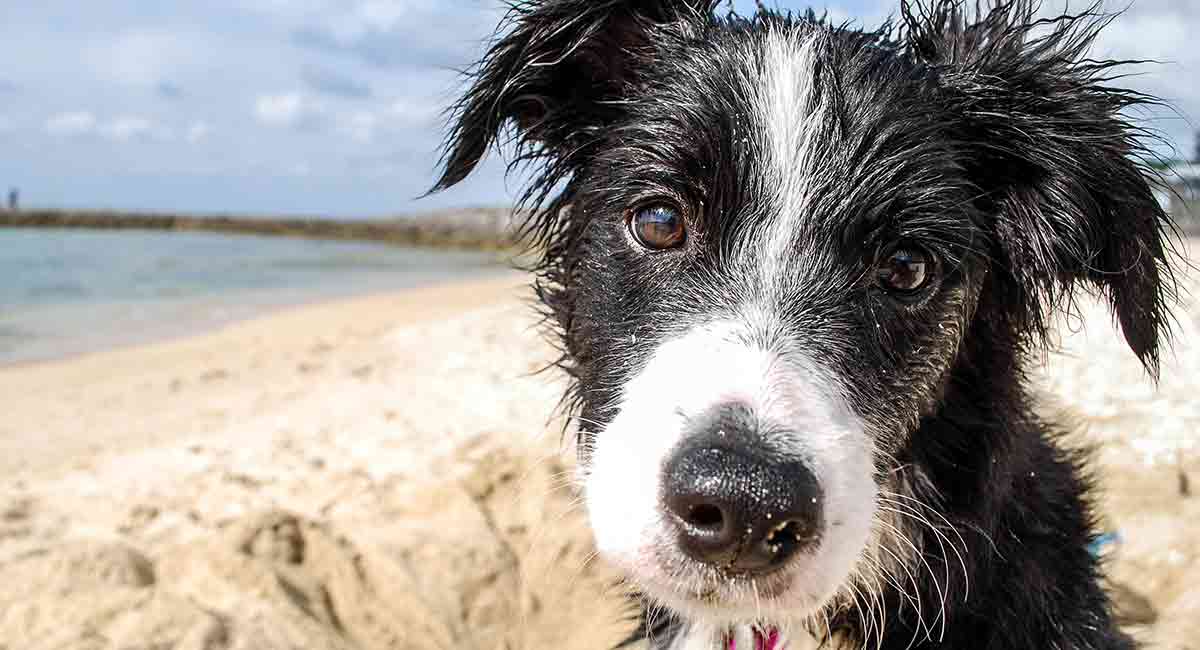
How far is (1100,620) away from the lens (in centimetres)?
307

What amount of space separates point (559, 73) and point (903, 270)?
1401 millimetres

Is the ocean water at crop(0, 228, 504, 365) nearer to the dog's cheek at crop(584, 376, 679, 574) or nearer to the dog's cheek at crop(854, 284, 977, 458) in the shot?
the dog's cheek at crop(584, 376, 679, 574)

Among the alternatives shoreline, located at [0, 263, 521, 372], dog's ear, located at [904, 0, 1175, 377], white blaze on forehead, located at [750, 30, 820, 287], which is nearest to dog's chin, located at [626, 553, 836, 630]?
white blaze on forehead, located at [750, 30, 820, 287]

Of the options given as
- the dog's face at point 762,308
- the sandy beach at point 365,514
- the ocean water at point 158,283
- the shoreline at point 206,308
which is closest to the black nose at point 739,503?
the dog's face at point 762,308

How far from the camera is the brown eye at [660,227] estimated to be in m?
2.81

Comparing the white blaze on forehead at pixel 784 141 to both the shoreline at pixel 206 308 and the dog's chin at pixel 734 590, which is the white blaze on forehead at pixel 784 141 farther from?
the shoreline at pixel 206 308

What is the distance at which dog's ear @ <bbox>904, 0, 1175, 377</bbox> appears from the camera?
294 centimetres

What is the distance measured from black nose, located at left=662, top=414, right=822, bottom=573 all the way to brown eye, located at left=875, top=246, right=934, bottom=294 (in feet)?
2.74

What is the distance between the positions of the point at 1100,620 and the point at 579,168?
88.7 inches

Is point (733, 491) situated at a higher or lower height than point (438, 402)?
higher

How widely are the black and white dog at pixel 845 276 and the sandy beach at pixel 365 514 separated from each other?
741 mm

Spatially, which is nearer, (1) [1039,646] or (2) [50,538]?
(1) [1039,646]

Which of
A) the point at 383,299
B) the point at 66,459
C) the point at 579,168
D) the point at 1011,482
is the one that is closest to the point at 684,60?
the point at 579,168

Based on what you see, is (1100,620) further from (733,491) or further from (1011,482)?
(733,491)
